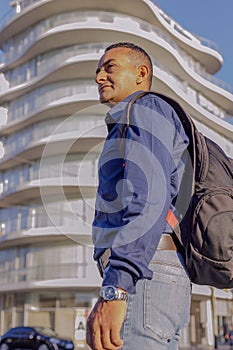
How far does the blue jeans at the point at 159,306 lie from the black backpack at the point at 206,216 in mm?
80

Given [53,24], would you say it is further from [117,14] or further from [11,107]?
[11,107]

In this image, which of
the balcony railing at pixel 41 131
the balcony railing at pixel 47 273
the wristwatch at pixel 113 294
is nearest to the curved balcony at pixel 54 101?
the balcony railing at pixel 41 131

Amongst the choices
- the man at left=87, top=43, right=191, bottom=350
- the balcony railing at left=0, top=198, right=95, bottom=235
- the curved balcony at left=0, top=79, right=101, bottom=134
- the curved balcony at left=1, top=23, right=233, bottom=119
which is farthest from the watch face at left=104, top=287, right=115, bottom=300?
the curved balcony at left=1, top=23, right=233, bottom=119

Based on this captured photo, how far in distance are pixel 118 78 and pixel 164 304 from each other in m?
1.13

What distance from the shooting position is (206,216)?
1963 mm

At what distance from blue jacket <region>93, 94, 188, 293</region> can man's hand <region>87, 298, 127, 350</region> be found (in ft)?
0.25

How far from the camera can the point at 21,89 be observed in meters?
33.2

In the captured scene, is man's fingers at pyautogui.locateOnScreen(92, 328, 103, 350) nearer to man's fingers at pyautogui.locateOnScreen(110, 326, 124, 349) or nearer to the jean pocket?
man's fingers at pyautogui.locateOnScreen(110, 326, 124, 349)

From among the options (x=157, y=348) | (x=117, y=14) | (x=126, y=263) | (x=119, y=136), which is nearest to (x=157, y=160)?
(x=119, y=136)

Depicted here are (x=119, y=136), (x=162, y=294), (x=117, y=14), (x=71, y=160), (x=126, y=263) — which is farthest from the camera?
(x=117, y=14)

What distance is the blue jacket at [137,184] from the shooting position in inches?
70.2

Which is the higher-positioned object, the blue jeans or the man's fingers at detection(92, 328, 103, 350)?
the blue jeans

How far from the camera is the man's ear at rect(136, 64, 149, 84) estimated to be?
242 cm

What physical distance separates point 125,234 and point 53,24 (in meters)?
32.9
